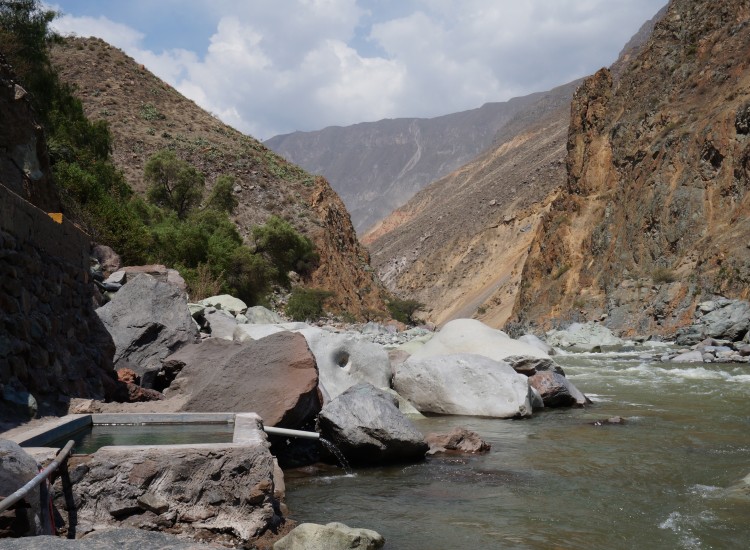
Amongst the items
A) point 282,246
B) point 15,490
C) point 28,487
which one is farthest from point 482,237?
point 28,487

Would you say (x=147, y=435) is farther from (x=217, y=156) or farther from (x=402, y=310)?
(x=402, y=310)

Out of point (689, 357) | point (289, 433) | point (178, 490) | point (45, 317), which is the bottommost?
point (689, 357)

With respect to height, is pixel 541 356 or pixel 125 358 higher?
pixel 125 358

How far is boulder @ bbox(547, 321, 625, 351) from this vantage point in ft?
76.9

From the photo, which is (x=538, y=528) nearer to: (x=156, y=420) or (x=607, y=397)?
(x=156, y=420)

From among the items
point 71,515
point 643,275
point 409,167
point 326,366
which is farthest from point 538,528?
point 409,167

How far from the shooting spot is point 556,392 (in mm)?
9492

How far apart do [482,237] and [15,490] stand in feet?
204

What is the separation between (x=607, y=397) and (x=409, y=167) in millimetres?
189354

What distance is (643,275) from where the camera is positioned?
28453 millimetres

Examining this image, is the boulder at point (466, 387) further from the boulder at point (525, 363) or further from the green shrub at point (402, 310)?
the green shrub at point (402, 310)

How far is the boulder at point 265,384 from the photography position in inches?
230

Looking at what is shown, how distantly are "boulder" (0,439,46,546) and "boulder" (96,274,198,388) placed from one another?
204 inches

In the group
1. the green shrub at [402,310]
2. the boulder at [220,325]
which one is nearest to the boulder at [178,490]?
the boulder at [220,325]
